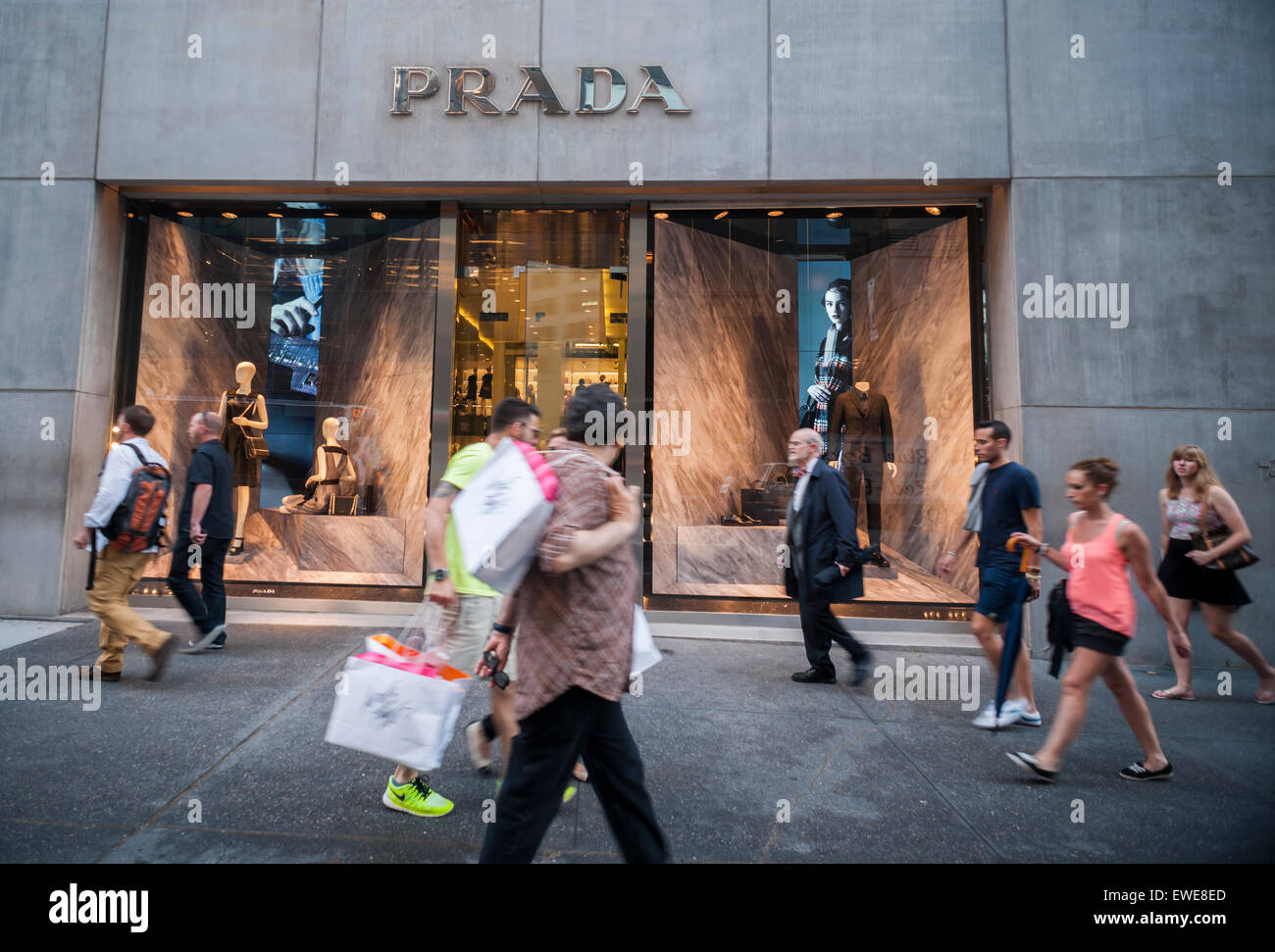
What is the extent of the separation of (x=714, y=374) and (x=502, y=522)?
6.36m

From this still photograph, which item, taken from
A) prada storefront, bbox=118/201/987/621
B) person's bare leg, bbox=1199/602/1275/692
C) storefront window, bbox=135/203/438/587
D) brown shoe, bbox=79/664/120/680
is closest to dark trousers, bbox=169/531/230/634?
brown shoe, bbox=79/664/120/680

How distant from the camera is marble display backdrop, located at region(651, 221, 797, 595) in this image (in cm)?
755

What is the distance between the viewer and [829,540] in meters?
4.90

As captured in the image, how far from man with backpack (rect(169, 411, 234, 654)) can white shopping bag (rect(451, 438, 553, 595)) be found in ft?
14.0

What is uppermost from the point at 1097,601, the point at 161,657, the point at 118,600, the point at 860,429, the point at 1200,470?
the point at 860,429

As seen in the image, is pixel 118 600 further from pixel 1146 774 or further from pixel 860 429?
pixel 860 429

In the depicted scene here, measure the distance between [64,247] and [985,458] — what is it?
9266 millimetres

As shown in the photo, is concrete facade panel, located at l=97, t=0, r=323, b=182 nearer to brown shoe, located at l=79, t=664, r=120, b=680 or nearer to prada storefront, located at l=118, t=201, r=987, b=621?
prada storefront, located at l=118, t=201, r=987, b=621

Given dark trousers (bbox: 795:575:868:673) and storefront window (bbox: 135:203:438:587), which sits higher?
Answer: storefront window (bbox: 135:203:438:587)

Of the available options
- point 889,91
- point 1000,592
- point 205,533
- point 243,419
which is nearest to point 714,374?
point 889,91

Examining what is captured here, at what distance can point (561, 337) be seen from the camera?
8.11m

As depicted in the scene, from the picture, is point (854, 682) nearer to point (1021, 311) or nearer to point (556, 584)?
point (556, 584)

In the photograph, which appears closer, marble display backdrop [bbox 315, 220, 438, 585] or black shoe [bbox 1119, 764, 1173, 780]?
black shoe [bbox 1119, 764, 1173, 780]
